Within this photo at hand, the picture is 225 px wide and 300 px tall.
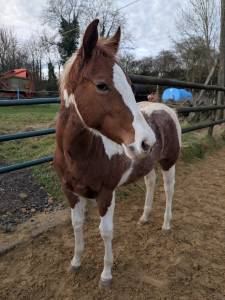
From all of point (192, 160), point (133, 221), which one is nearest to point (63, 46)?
point (192, 160)

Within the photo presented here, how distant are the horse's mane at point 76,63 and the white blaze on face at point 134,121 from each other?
109mm

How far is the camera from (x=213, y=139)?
6914 mm

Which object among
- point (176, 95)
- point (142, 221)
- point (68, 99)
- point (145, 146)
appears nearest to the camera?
point (145, 146)

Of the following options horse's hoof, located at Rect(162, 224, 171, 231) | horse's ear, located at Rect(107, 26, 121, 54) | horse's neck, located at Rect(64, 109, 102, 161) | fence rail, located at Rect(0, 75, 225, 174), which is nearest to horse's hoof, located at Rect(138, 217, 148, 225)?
horse's hoof, located at Rect(162, 224, 171, 231)

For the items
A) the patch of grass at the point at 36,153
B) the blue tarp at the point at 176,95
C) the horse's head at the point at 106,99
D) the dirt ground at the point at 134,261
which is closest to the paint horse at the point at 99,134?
the horse's head at the point at 106,99

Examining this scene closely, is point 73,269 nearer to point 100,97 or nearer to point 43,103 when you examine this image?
point 100,97

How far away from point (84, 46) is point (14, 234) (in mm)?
1874

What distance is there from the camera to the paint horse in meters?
1.62

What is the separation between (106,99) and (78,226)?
118 centimetres

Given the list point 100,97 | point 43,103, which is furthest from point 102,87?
point 43,103

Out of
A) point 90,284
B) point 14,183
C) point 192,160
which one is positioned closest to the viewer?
point 90,284

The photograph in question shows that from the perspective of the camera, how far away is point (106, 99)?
1.63 m

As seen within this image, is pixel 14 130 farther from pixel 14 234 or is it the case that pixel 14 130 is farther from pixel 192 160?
pixel 14 234

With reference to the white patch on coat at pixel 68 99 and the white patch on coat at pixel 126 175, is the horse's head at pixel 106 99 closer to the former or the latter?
the white patch on coat at pixel 68 99
